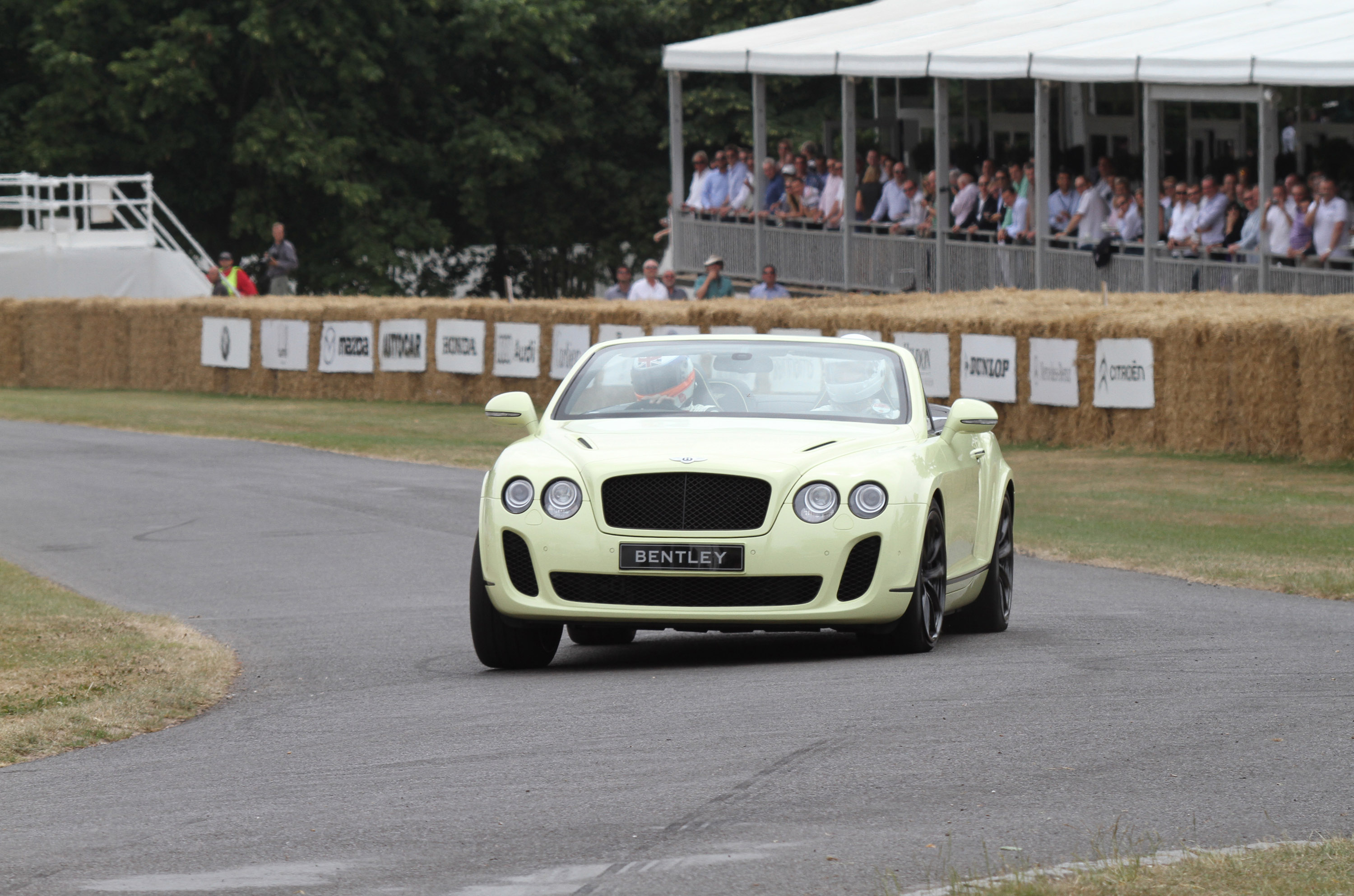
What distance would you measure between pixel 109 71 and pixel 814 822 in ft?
148

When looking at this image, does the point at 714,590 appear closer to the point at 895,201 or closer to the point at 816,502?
the point at 816,502

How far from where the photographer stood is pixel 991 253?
32.3 metres

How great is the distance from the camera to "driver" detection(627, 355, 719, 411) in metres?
10.2

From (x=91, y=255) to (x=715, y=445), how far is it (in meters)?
34.6

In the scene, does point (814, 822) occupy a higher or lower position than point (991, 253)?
lower

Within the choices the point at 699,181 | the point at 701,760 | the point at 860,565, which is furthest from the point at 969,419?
the point at 699,181

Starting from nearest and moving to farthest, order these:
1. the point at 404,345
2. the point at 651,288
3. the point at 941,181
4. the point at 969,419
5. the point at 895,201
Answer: the point at 969,419, the point at 651,288, the point at 941,181, the point at 404,345, the point at 895,201

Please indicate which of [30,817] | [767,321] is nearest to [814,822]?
[30,817]

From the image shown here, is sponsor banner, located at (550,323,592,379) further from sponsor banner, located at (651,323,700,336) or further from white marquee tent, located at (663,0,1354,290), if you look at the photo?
white marquee tent, located at (663,0,1354,290)

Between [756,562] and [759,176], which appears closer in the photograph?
[756,562]

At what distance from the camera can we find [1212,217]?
2761 centimetres

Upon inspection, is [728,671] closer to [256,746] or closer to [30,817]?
[256,746]

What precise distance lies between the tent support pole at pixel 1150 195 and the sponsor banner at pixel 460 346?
949cm

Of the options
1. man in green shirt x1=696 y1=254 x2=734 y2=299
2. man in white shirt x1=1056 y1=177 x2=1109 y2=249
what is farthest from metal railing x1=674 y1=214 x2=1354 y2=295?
man in green shirt x1=696 y1=254 x2=734 y2=299
